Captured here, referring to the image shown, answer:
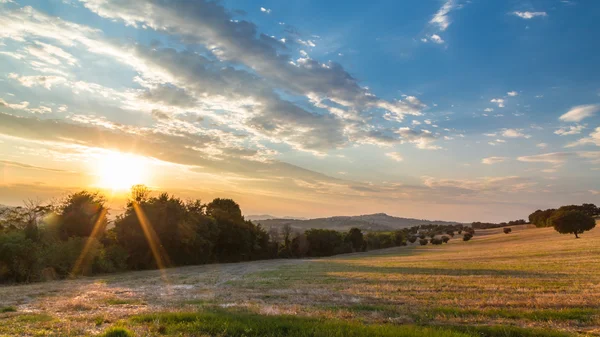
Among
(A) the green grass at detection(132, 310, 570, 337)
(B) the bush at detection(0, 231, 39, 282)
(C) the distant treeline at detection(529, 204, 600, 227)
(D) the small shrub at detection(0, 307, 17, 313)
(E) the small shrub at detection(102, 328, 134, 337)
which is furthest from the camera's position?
(C) the distant treeline at detection(529, 204, 600, 227)

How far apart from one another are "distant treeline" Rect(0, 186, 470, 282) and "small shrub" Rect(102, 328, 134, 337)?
25.7 meters

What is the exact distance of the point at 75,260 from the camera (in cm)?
3388

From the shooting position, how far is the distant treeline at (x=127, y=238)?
97.2ft

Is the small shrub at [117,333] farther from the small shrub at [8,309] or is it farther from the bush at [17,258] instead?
the bush at [17,258]

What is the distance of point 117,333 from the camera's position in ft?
26.7

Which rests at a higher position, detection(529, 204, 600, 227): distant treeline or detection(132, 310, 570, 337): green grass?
detection(529, 204, 600, 227): distant treeline

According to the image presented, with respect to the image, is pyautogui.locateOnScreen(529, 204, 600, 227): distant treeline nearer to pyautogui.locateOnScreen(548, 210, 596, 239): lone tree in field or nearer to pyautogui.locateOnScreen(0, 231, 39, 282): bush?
pyautogui.locateOnScreen(548, 210, 596, 239): lone tree in field

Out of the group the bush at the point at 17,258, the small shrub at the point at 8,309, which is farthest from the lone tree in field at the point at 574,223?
the small shrub at the point at 8,309

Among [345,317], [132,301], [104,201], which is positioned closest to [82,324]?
[132,301]

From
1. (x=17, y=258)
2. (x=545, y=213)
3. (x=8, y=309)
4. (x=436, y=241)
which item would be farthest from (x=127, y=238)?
(x=545, y=213)

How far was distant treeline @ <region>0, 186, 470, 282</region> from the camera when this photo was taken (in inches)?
1166

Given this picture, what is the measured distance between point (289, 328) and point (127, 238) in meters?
43.0

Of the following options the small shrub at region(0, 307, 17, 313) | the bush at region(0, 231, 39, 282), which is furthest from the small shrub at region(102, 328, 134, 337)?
the bush at region(0, 231, 39, 282)

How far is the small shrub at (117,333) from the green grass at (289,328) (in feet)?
2.94
